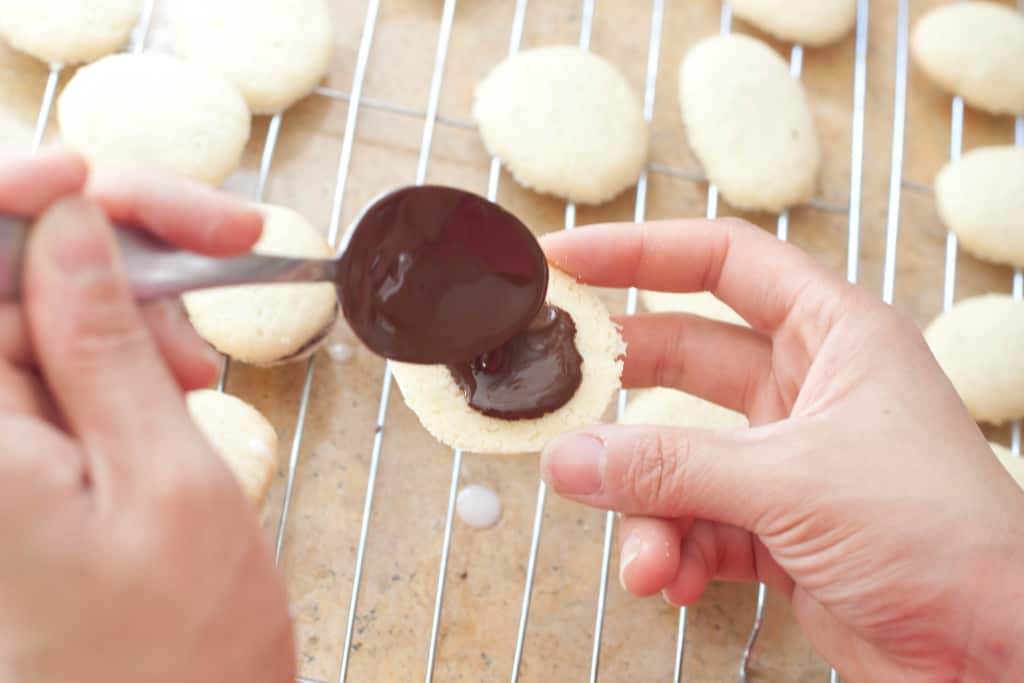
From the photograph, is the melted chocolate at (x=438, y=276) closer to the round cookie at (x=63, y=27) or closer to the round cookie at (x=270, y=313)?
the round cookie at (x=270, y=313)

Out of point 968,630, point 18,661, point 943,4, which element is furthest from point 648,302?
point 18,661

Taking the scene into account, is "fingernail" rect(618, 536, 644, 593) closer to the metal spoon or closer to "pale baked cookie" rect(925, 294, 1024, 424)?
the metal spoon

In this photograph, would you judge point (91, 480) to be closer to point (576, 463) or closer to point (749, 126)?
point (576, 463)

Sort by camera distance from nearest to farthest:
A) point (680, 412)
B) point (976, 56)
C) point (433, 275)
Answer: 1. point (433, 275)
2. point (680, 412)
3. point (976, 56)

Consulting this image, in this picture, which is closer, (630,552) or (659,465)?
(659,465)

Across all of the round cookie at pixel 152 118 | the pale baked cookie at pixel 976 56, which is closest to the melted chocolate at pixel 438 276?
the round cookie at pixel 152 118

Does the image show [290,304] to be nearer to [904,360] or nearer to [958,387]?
[904,360]

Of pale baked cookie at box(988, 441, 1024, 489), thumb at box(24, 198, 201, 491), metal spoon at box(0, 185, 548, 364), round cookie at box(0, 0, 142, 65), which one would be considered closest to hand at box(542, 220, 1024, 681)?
metal spoon at box(0, 185, 548, 364)

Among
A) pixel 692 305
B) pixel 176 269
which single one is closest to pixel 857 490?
pixel 692 305
